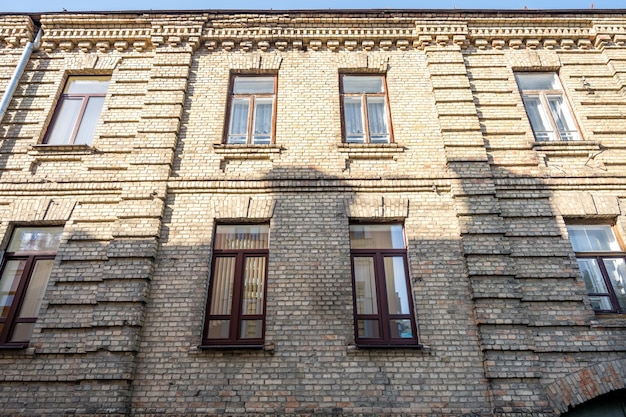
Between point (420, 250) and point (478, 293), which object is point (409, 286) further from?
point (478, 293)

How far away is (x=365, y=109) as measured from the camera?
769 cm

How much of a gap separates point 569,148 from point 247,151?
5.53 m

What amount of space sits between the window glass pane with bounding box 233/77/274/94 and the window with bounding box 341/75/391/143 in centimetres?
146

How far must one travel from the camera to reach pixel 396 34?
27.4 ft

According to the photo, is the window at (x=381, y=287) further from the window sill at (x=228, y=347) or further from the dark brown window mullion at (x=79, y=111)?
the dark brown window mullion at (x=79, y=111)

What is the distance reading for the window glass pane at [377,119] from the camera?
24.2ft

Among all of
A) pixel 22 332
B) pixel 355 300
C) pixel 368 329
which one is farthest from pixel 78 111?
pixel 368 329

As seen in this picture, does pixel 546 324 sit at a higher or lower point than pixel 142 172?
lower

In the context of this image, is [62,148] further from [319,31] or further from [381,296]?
[381,296]

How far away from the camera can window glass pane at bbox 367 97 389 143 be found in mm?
7383

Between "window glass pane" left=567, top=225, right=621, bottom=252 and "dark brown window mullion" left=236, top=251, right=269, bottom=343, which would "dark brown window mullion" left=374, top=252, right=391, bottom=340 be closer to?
"dark brown window mullion" left=236, top=251, right=269, bottom=343

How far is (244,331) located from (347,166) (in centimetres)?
314

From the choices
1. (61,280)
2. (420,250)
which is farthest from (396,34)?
(61,280)

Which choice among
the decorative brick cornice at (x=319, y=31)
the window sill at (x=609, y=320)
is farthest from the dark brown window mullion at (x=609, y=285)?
the decorative brick cornice at (x=319, y=31)
